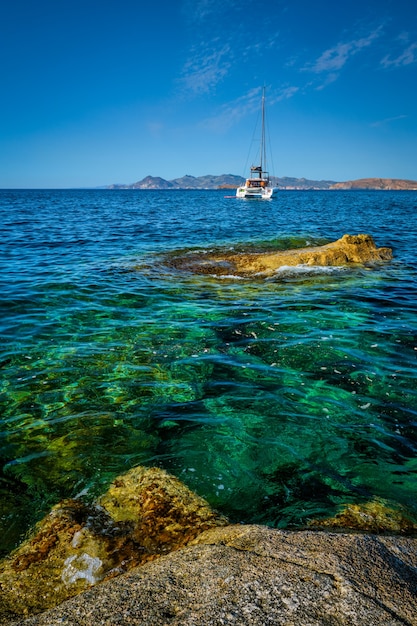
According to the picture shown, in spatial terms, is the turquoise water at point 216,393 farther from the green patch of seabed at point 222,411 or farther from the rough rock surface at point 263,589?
the rough rock surface at point 263,589

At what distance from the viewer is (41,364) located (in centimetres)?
715

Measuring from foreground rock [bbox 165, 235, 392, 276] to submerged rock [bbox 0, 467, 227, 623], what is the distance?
10.8 metres

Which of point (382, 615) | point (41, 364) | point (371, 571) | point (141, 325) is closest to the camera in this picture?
point (382, 615)

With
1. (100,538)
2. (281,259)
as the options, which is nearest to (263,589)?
(100,538)

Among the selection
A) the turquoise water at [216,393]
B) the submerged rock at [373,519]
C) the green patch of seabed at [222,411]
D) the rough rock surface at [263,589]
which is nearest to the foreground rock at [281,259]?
the turquoise water at [216,393]

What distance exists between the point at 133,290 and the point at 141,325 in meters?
3.12

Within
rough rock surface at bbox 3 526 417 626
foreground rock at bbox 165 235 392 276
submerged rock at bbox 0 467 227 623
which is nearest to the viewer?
rough rock surface at bbox 3 526 417 626

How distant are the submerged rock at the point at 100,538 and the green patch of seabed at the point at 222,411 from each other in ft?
1.06

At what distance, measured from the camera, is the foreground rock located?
1486 centimetres

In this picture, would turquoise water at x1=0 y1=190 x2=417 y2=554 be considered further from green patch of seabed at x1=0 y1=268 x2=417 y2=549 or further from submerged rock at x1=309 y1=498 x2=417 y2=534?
submerged rock at x1=309 y1=498 x2=417 y2=534

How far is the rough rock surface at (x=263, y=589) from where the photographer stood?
204 centimetres

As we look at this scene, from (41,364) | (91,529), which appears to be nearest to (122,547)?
(91,529)

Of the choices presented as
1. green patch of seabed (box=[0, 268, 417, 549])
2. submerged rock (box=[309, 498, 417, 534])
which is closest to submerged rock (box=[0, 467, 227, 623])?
green patch of seabed (box=[0, 268, 417, 549])

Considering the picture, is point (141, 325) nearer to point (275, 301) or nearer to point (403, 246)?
point (275, 301)
